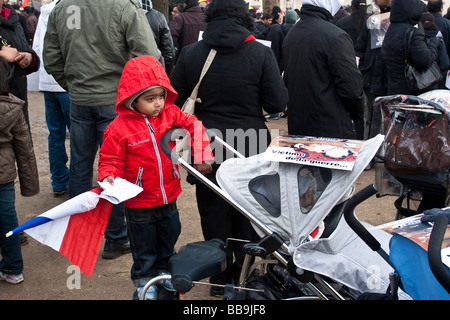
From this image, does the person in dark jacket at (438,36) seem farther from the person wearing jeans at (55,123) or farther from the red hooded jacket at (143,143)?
the person wearing jeans at (55,123)

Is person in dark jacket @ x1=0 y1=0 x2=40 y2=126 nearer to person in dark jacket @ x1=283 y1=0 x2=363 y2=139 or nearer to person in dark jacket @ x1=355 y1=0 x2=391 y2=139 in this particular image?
person in dark jacket @ x1=283 y1=0 x2=363 y2=139

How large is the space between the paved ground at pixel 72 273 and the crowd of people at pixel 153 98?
0.14 meters

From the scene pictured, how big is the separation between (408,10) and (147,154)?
3603 millimetres

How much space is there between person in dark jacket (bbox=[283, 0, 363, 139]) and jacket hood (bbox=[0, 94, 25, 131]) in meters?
2.09

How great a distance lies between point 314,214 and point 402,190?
1536 mm

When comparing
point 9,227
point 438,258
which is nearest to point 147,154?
point 9,227

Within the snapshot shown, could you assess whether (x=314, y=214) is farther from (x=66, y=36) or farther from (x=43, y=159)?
(x=43, y=159)

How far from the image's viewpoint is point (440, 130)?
3322mm

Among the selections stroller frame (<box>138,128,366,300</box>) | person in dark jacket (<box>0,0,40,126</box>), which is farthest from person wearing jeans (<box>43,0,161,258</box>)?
stroller frame (<box>138,128,366,300</box>)

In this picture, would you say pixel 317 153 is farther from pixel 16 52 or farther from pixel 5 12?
pixel 5 12

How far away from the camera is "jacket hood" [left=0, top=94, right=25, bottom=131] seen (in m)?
3.53

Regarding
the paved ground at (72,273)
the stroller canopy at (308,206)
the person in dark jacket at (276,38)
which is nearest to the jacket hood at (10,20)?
the paved ground at (72,273)

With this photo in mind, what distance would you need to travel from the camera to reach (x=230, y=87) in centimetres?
347
